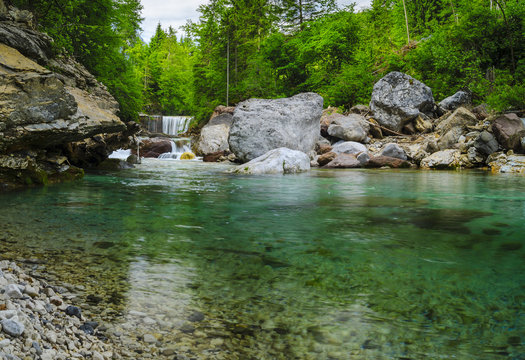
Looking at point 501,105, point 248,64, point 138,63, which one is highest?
point 138,63

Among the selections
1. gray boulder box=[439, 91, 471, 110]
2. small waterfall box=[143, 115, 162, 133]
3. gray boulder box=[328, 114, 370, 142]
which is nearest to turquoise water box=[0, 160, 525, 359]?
gray boulder box=[328, 114, 370, 142]

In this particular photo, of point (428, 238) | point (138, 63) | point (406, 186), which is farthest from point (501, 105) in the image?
point (138, 63)

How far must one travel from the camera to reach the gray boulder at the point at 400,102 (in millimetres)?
19531

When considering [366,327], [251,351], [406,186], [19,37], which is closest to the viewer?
[251,351]

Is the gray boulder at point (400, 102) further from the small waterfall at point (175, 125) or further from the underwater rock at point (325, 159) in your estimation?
the small waterfall at point (175, 125)

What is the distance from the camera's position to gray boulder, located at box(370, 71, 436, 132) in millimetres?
19531

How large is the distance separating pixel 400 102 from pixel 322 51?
1000 cm

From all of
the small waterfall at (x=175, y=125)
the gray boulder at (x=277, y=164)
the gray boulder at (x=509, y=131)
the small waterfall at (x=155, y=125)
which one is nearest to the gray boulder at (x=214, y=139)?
the gray boulder at (x=277, y=164)

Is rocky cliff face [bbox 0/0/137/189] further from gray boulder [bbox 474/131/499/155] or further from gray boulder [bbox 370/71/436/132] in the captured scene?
gray boulder [bbox 370/71/436/132]

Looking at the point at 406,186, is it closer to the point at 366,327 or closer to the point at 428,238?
the point at 428,238

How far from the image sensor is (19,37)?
7.81 metres

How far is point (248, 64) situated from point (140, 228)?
87.2 feet

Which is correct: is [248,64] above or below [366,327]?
above

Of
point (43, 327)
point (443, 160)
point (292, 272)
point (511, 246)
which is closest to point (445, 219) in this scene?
→ point (511, 246)
